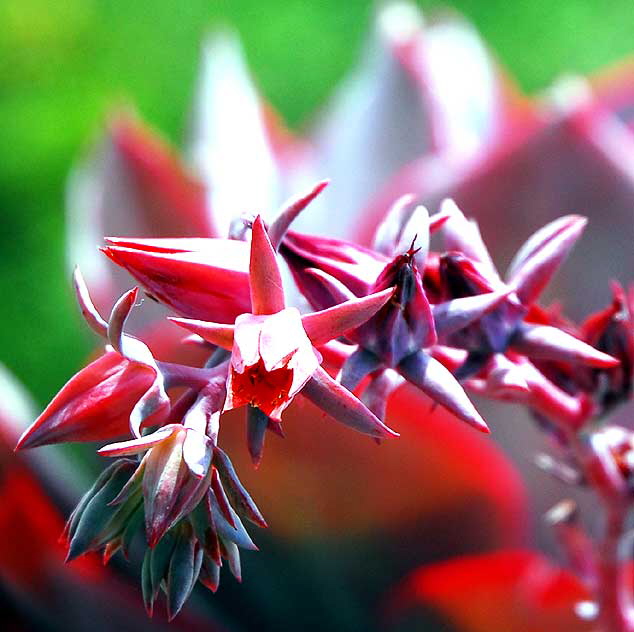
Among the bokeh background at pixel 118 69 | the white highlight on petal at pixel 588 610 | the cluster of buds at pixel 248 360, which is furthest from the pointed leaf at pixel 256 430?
the bokeh background at pixel 118 69

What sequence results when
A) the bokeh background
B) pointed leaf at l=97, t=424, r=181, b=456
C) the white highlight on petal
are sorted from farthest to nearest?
the bokeh background < the white highlight on petal < pointed leaf at l=97, t=424, r=181, b=456

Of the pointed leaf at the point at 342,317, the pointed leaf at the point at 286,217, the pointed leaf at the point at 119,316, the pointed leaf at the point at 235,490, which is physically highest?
the pointed leaf at the point at 119,316

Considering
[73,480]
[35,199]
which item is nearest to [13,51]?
[35,199]

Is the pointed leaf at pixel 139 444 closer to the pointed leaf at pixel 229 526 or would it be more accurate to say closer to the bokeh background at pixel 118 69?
the pointed leaf at pixel 229 526

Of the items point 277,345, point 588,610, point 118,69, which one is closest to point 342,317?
point 277,345

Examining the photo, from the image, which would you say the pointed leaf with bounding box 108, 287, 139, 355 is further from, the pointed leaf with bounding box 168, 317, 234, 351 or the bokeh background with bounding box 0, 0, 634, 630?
the bokeh background with bounding box 0, 0, 634, 630

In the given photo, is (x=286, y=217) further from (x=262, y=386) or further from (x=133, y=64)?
(x=133, y=64)

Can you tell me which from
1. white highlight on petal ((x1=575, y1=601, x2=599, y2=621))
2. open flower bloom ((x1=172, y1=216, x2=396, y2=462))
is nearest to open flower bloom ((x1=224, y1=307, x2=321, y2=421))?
open flower bloom ((x1=172, y1=216, x2=396, y2=462))
